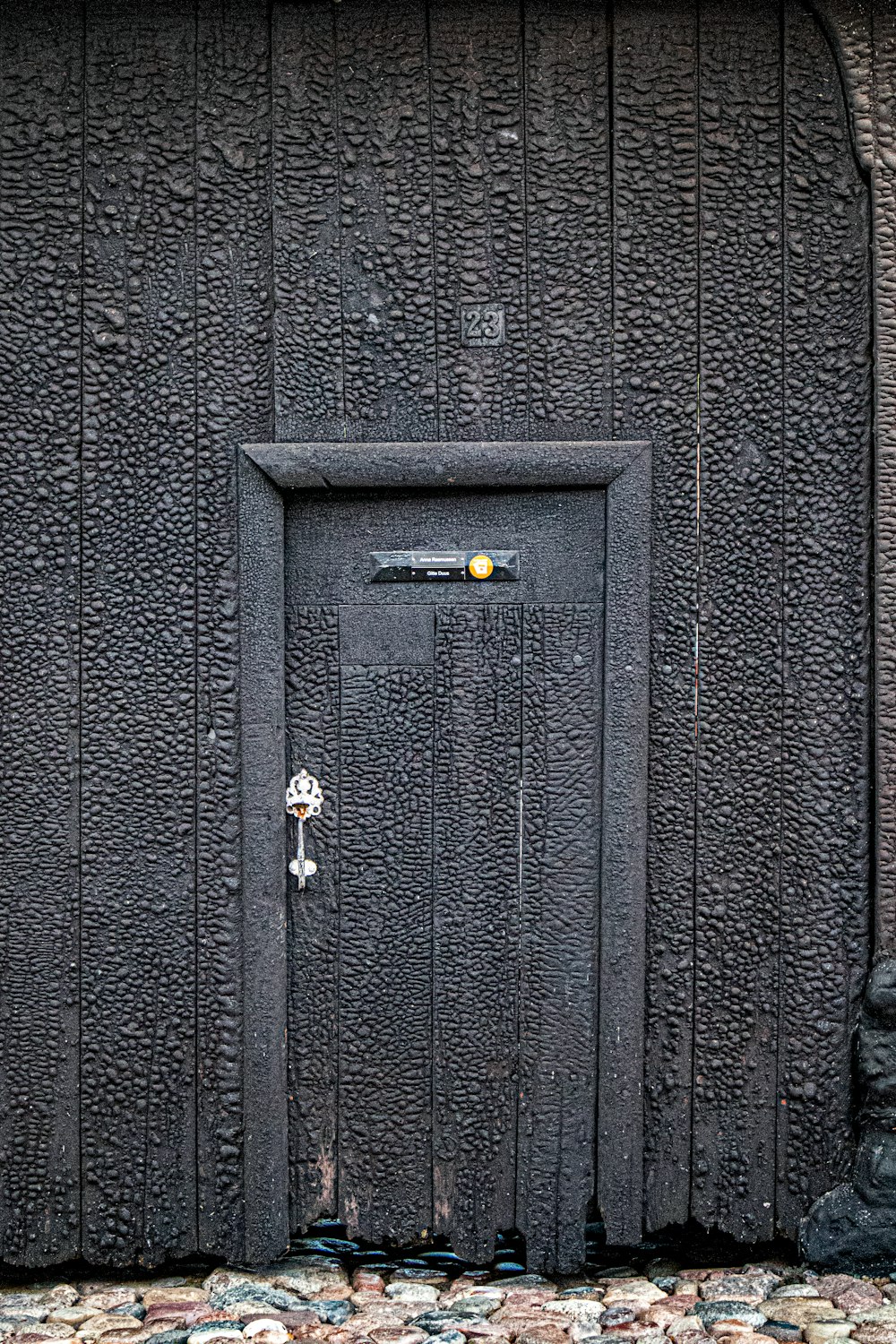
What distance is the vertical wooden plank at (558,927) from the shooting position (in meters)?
2.43

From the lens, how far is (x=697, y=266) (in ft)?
7.75

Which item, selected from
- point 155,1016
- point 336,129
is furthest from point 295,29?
point 155,1016

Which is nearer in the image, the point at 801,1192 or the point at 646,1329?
the point at 646,1329

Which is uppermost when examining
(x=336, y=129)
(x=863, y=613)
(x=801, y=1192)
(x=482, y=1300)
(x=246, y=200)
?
(x=336, y=129)

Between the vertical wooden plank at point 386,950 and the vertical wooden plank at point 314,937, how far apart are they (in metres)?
0.02

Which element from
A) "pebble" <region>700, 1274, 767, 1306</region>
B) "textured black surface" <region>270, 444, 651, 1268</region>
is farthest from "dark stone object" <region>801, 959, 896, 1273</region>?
"textured black surface" <region>270, 444, 651, 1268</region>

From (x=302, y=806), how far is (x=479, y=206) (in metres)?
1.33

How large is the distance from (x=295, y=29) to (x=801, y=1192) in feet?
8.89

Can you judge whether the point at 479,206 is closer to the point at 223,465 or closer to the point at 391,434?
the point at 391,434

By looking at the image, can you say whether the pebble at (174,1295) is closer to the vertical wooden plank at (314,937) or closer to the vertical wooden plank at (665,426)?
the vertical wooden plank at (314,937)

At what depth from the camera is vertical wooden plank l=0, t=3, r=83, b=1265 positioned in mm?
2324

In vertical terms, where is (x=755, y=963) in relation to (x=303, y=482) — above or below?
below


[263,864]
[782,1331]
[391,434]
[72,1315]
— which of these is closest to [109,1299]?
[72,1315]

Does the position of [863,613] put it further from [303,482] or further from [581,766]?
[303,482]
